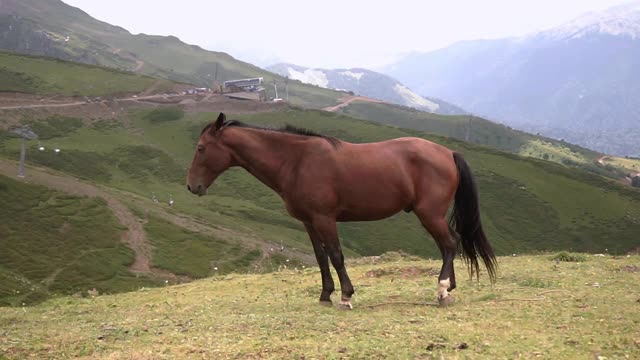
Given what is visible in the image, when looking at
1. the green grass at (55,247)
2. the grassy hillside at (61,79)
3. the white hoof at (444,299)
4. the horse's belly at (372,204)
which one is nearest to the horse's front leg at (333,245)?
the horse's belly at (372,204)

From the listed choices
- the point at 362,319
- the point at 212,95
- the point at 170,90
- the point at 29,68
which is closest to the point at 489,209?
the point at 212,95

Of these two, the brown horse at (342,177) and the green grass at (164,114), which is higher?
the brown horse at (342,177)

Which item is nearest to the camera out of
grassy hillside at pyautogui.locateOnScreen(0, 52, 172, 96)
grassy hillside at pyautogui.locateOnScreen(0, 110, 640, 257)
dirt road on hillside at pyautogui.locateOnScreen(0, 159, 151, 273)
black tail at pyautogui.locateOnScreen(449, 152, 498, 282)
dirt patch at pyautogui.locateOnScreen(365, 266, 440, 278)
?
black tail at pyautogui.locateOnScreen(449, 152, 498, 282)

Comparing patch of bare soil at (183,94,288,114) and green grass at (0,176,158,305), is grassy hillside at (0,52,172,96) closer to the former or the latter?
patch of bare soil at (183,94,288,114)

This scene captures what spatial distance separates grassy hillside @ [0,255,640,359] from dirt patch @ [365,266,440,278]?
5.60 ft

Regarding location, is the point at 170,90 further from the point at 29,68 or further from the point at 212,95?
the point at 29,68

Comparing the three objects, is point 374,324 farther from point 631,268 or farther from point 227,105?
point 227,105

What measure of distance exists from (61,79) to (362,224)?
312ft

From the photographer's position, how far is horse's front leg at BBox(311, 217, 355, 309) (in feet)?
38.3

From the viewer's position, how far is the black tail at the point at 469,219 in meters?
12.6

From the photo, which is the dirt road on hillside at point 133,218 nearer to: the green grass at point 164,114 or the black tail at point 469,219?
the green grass at point 164,114

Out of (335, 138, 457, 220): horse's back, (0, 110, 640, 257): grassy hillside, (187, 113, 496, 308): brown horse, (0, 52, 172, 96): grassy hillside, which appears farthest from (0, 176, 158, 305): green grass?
(0, 52, 172, 96): grassy hillside

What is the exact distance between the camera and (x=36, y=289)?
1943 inches

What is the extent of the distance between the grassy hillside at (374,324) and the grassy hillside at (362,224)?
205 ft
